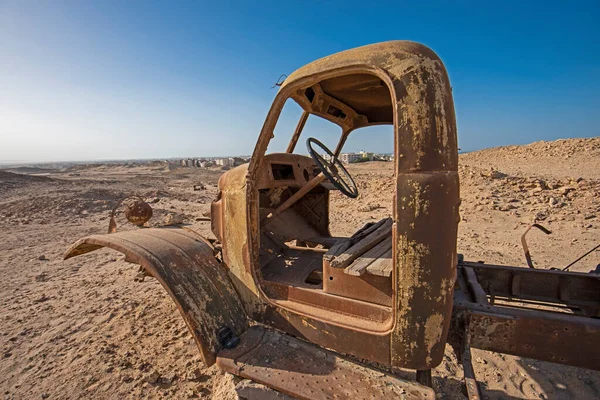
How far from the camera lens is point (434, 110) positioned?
1412mm

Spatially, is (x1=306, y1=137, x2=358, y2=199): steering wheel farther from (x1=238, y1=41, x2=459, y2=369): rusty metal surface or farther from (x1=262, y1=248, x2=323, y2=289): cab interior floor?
(x1=238, y1=41, x2=459, y2=369): rusty metal surface

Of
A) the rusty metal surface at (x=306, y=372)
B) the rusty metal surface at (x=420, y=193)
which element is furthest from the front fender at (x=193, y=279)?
the rusty metal surface at (x=420, y=193)

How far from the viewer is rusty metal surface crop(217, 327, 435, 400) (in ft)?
5.24

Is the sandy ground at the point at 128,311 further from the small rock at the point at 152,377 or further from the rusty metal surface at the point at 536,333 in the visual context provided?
the rusty metal surface at the point at 536,333

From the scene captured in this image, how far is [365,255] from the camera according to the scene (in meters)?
1.99

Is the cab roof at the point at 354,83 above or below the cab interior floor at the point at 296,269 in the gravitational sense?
above

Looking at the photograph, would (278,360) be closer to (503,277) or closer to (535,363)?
(503,277)

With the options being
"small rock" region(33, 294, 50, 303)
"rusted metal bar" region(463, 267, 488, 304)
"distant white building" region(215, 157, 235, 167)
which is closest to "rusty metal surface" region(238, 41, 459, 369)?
"rusted metal bar" region(463, 267, 488, 304)

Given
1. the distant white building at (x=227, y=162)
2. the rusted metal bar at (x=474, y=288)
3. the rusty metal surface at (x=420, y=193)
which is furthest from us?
the distant white building at (x=227, y=162)

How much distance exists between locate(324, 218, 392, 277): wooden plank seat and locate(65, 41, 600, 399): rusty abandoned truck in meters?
0.01

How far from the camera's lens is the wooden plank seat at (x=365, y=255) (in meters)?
1.72

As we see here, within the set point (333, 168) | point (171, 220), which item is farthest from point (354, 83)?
point (171, 220)

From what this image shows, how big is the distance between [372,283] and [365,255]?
0.23m

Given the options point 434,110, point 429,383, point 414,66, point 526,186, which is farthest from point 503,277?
point 526,186
